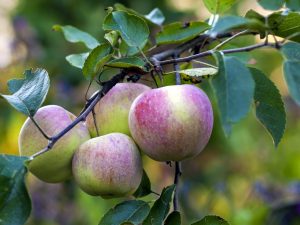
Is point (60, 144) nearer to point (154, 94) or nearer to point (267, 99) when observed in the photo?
point (154, 94)

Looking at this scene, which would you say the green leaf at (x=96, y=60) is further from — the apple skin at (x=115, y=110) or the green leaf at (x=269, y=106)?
the green leaf at (x=269, y=106)

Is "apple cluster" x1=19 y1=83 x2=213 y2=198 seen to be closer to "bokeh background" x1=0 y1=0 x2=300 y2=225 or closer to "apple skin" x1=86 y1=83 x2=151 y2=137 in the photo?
"apple skin" x1=86 y1=83 x2=151 y2=137

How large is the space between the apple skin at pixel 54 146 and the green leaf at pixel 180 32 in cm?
14

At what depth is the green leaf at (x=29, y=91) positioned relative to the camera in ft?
2.06

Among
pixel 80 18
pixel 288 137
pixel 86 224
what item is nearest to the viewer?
pixel 86 224

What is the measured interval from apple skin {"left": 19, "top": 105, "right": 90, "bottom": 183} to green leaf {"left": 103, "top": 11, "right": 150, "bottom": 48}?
0.37 ft

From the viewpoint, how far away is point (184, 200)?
181cm

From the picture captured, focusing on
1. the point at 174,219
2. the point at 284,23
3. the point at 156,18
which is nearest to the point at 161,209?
the point at 174,219

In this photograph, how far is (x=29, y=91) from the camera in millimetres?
651

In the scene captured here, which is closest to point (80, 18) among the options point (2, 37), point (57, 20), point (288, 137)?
point (57, 20)

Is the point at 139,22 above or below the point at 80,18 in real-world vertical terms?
above

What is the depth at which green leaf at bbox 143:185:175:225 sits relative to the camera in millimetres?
636

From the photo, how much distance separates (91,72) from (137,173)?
4.9 inches

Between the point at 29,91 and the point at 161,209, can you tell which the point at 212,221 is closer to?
the point at 161,209
